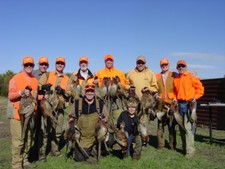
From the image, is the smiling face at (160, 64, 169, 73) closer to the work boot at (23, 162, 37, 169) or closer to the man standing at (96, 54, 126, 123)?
the man standing at (96, 54, 126, 123)

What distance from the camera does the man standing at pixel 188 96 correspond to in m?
8.12

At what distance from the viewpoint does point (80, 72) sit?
8.46 metres

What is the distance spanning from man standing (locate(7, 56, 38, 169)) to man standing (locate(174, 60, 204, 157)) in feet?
13.4

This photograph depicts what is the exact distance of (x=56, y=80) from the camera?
8000 millimetres

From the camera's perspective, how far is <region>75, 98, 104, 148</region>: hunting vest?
786cm

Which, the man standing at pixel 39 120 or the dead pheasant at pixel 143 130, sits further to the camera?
the dead pheasant at pixel 143 130

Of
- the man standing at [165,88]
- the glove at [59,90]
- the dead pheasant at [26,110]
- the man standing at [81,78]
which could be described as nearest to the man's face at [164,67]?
the man standing at [165,88]

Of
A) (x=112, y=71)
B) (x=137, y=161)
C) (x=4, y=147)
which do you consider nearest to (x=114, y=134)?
(x=137, y=161)

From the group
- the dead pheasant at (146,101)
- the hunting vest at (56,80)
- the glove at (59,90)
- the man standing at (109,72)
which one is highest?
the man standing at (109,72)

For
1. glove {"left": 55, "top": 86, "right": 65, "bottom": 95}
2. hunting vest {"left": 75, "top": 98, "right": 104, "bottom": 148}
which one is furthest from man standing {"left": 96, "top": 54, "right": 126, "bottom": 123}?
glove {"left": 55, "top": 86, "right": 65, "bottom": 95}

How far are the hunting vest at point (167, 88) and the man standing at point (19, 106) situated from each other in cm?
391

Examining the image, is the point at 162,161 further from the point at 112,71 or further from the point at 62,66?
the point at 62,66

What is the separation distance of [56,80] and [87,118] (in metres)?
1.37

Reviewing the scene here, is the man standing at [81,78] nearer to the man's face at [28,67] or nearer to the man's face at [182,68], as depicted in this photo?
the man's face at [28,67]
